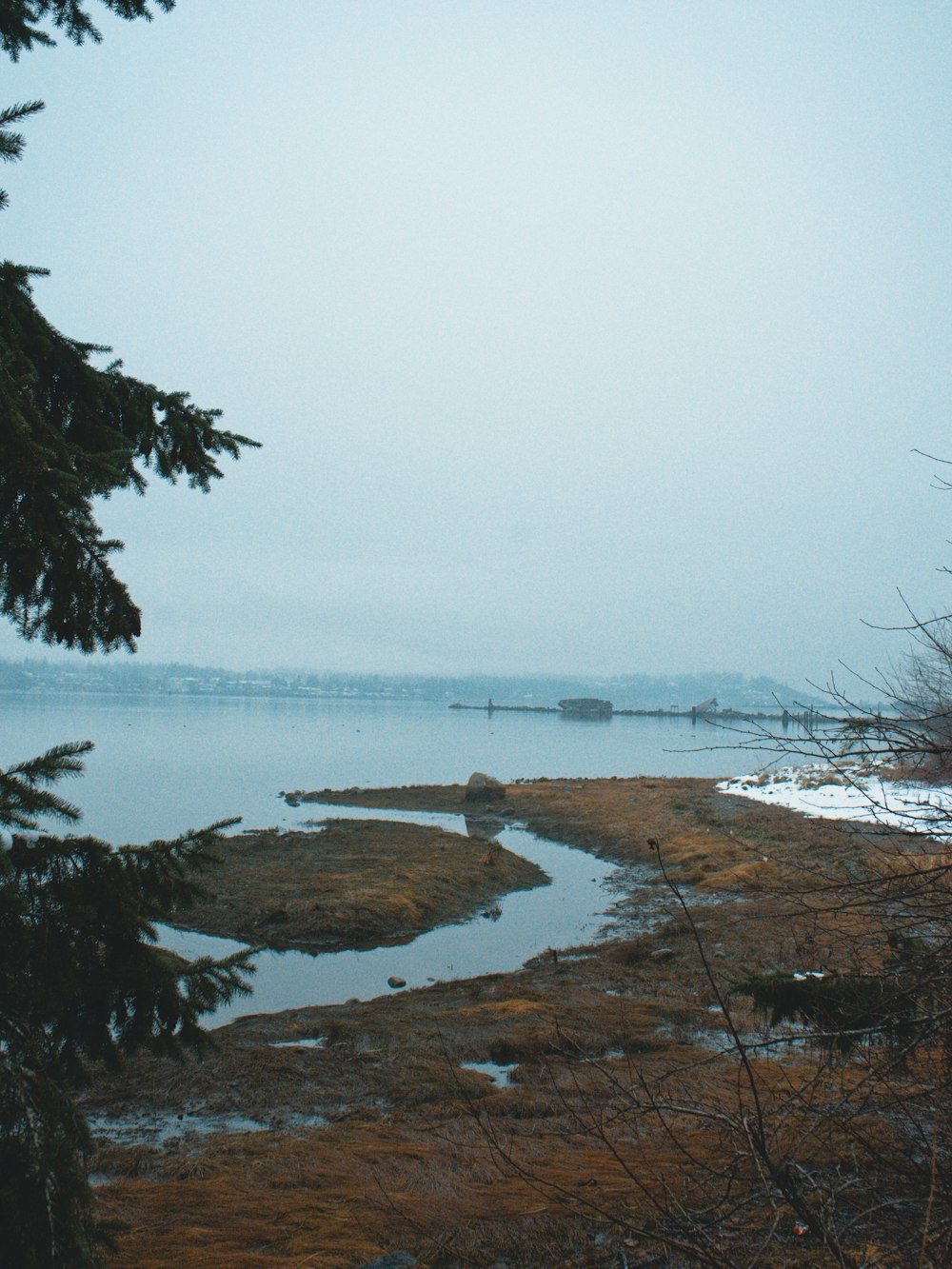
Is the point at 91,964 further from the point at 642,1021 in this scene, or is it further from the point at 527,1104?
the point at 642,1021

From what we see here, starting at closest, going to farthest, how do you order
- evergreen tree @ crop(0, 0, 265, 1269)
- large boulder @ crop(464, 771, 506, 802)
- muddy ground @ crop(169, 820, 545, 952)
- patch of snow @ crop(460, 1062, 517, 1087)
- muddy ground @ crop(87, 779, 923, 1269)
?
evergreen tree @ crop(0, 0, 265, 1269)
muddy ground @ crop(87, 779, 923, 1269)
patch of snow @ crop(460, 1062, 517, 1087)
muddy ground @ crop(169, 820, 545, 952)
large boulder @ crop(464, 771, 506, 802)

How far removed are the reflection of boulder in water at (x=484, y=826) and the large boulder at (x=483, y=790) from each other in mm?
2919

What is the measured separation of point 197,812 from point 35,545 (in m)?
31.8

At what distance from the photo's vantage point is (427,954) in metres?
16.0

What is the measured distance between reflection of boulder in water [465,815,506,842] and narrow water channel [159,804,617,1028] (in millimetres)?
8173

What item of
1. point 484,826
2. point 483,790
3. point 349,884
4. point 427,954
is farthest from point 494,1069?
point 483,790

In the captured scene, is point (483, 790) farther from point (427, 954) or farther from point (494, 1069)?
point (494, 1069)

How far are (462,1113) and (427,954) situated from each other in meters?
8.90

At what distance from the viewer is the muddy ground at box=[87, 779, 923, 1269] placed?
459 cm

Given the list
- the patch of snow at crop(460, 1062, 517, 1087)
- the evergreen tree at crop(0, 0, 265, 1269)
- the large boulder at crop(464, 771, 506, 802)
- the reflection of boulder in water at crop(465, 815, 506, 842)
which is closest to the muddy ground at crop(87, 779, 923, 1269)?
the patch of snow at crop(460, 1062, 517, 1087)

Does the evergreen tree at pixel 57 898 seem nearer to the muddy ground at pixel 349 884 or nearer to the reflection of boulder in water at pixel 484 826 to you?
the muddy ground at pixel 349 884

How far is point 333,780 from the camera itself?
159 ft

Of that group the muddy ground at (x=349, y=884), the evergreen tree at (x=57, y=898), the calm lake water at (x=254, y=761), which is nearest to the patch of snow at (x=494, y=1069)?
the muddy ground at (x=349, y=884)

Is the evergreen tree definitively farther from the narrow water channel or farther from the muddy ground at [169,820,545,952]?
the muddy ground at [169,820,545,952]
